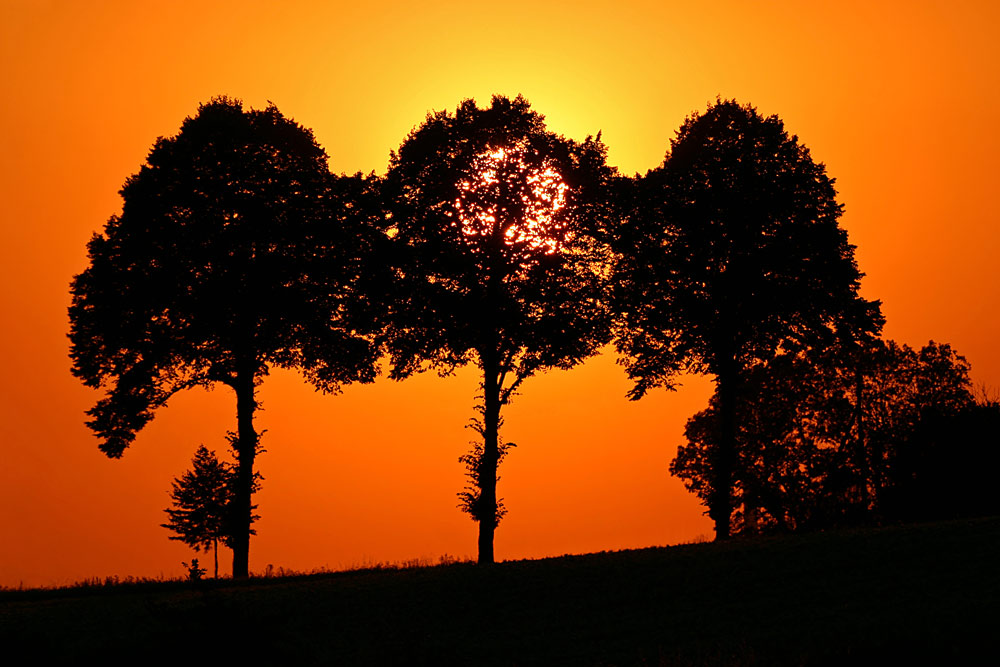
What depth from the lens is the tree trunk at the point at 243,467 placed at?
4559 centimetres

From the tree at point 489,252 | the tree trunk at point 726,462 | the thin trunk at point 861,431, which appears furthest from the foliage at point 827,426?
the tree at point 489,252

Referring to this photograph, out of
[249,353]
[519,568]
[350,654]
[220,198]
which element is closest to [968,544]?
[519,568]

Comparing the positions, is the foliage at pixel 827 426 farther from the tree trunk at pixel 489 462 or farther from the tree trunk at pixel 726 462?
the tree trunk at pixel 489 462

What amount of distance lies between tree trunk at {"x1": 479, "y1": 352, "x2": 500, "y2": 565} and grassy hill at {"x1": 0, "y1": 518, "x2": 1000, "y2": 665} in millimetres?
3463

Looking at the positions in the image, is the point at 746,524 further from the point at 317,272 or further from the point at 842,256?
the point at 317,272

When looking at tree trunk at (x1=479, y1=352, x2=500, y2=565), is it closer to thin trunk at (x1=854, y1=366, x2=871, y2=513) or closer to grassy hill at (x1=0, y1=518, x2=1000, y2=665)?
grassy hill at (x1=0, y1=518, x2=1000, y2=665)

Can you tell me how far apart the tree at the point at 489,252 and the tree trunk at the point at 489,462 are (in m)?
0.04

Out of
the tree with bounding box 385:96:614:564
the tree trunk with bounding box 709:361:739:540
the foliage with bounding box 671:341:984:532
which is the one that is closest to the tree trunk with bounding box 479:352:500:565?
the tree with bounding box 385:96:614:564

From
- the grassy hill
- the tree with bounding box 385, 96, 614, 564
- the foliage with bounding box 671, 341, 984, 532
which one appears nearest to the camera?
the grassy hill

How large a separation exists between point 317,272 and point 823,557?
23244 millimetres

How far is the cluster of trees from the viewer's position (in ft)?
147

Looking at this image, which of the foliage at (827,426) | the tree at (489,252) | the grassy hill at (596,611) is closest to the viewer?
the grassy hill at (596,611)

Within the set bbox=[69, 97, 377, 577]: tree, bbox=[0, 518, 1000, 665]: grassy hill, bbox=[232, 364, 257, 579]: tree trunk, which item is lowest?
bbox=[0, 518, 1000, 665]: grassy hill

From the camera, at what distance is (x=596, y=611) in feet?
101
